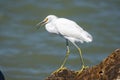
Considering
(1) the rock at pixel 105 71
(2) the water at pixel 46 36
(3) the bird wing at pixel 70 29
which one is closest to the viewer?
(1) the rock at pixel 105 71

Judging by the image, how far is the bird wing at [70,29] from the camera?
1326 cm

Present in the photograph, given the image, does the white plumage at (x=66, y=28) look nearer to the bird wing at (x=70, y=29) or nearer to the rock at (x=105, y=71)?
the bird wing at (x=70, y=29)

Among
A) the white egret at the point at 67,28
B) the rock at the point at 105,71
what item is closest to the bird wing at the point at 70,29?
the white egret at the point at 67,28

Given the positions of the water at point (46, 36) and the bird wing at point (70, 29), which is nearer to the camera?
the bird wing at point (70, 29)

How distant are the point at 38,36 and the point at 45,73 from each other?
3.99 metres

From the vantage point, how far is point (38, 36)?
26078 mm

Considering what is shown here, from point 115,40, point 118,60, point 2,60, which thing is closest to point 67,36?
point 118,60

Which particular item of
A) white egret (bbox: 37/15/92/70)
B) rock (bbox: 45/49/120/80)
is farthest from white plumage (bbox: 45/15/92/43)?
rock (bbox: 45/49/120/80)

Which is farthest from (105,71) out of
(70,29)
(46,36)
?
(46,36)

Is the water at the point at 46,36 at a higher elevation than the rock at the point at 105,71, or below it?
higher

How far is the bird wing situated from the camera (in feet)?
43.5

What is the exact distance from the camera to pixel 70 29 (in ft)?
44.2

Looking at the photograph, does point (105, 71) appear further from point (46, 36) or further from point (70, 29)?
point (46, 36)

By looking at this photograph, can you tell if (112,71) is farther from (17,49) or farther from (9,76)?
(17,49)
